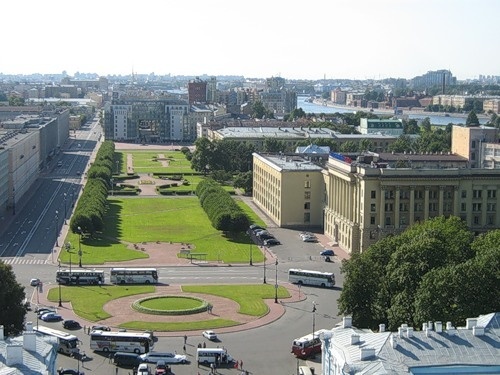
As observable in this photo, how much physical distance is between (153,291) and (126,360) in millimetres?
21439

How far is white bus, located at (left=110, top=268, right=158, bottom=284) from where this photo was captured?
86062mm

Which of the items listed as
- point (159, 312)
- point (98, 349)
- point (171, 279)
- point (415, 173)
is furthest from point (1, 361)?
point (415, 173)

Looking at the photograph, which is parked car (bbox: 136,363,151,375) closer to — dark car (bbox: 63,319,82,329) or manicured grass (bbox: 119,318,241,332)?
manicured grass (bbox: 119,318,241,332)

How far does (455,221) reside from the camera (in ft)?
275

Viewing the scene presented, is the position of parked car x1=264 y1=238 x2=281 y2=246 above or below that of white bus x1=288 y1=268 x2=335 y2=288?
below

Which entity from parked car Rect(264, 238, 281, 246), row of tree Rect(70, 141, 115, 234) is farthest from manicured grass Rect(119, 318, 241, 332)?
row of tree Rect(70, 141, 115, 234)

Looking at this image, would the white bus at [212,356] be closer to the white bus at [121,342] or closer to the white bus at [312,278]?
the white bus at [121,342]

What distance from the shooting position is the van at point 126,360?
202 ft

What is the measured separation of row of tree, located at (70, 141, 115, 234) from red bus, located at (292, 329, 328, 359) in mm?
48410

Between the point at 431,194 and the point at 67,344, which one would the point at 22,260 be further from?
the point at 431,194

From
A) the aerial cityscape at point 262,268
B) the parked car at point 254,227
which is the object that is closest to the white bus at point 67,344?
the aerial cityscape at point 262,268

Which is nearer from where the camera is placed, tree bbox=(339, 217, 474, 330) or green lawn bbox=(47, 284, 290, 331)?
tree bbox=(339, 217, 474, 330)

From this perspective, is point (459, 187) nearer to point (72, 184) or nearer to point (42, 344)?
point (42, 344)

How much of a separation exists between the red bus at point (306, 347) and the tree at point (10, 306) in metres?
Answer: 19.2
